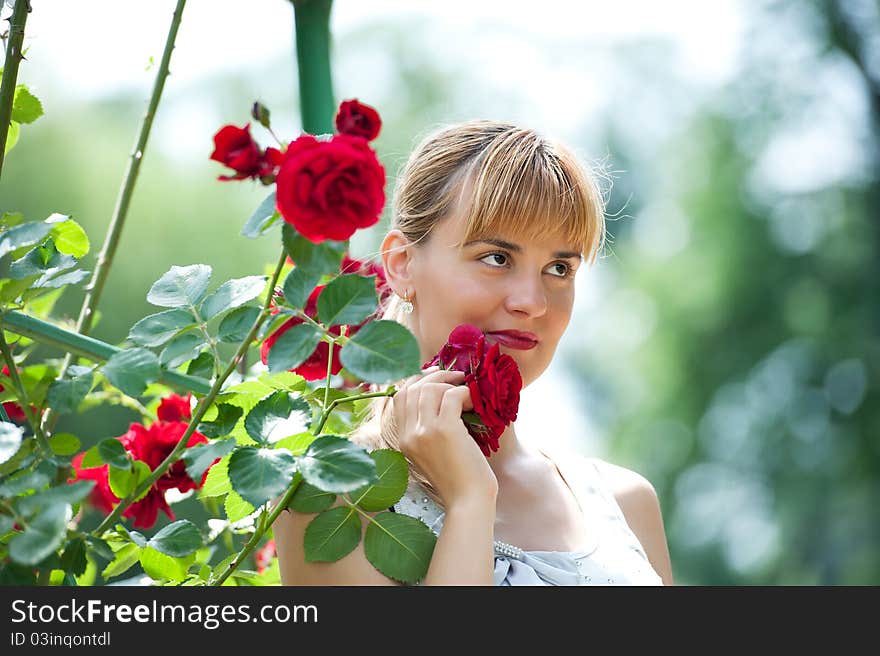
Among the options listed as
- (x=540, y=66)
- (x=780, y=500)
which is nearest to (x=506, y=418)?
(x=780, y=500)

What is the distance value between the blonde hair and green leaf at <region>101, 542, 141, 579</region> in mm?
341

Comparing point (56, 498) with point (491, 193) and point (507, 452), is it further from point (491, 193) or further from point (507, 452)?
point (507, 452)

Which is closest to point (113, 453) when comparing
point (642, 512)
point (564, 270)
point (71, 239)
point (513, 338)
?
point (71, 239)

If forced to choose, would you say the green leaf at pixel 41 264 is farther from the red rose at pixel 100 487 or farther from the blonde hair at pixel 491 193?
the blonde hair at pixel 491 193

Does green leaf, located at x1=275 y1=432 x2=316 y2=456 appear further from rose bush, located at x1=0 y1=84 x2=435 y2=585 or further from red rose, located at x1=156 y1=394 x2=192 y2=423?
red rose, located at x1=156 y1=394 x2=192 y2=423

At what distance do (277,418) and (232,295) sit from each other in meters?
0.13

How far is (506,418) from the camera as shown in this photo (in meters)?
1.06

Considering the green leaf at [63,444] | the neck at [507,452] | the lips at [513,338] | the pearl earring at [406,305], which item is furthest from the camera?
the neck at [507,452]

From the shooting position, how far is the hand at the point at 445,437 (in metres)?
1.10

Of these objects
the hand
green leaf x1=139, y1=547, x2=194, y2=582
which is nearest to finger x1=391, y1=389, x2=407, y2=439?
the hand

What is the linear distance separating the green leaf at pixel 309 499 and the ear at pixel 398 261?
456 mm

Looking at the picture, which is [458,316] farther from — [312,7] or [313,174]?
[312,7]

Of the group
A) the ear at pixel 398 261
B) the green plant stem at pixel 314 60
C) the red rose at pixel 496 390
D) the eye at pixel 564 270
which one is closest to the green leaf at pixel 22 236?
the red rose at pixel 496 390

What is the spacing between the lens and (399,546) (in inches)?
41.4
